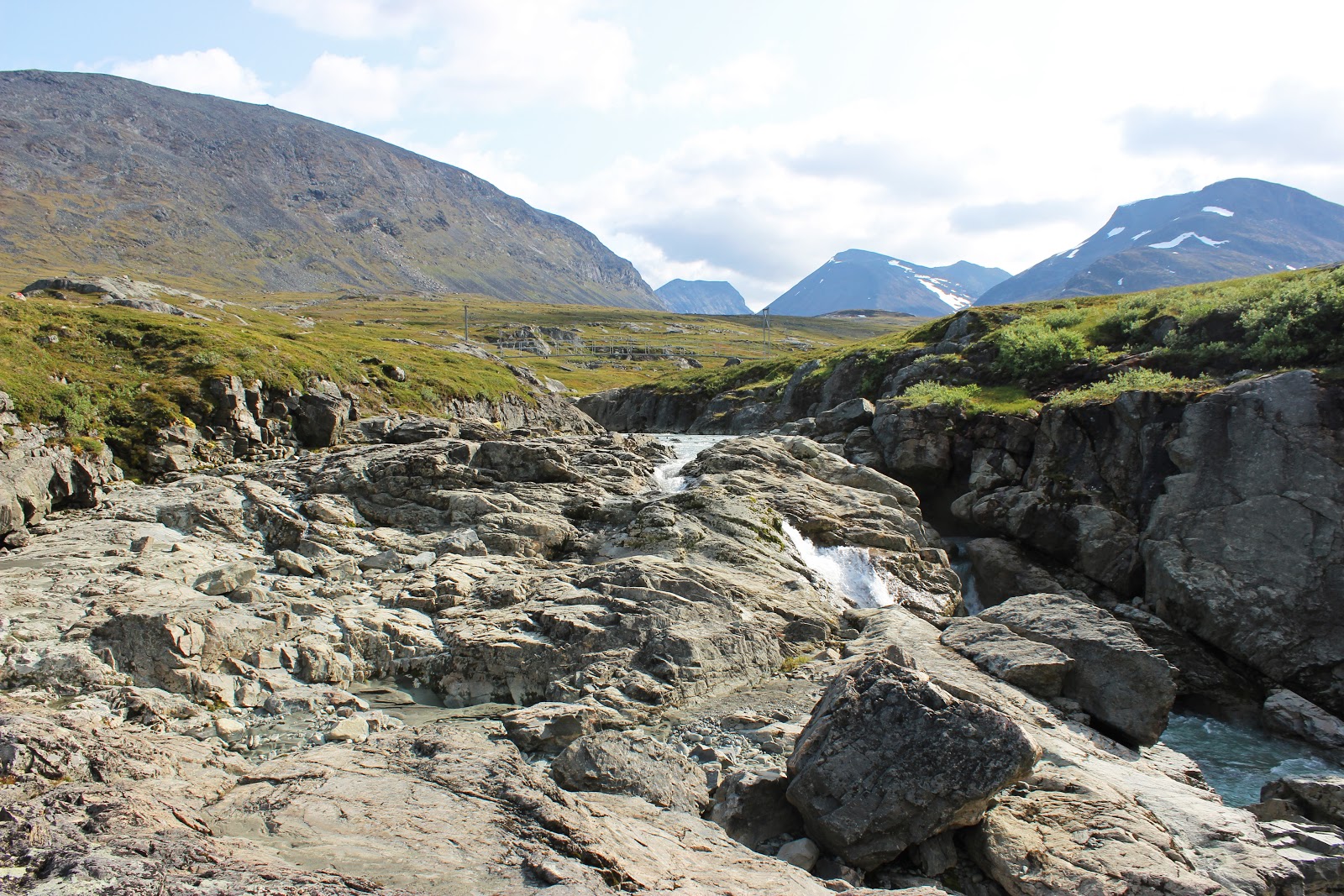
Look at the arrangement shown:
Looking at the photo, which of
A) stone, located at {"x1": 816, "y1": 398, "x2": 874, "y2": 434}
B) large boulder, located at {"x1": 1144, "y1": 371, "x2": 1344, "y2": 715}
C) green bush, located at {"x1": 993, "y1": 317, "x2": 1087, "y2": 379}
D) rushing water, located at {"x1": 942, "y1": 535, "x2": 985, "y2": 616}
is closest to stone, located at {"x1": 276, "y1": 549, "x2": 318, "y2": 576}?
rushing water, located at {"x1": 942, "y1": 535, "x2": 985, "y2": 616}

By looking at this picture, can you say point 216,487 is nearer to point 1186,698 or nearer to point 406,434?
point 406,434

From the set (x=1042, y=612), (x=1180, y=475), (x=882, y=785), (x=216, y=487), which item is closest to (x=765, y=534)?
(x=1042, y=612)

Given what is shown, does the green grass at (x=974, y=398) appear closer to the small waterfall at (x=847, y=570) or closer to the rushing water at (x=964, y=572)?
the rushing water at (x=964, y=572)

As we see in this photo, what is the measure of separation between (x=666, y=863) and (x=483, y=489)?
75.3ft

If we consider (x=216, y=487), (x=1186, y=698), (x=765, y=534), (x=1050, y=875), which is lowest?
(x=1186, y=698)

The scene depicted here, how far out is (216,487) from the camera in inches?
1123

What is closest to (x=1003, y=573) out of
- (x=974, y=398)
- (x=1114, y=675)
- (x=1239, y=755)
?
(x=1239, y=755)

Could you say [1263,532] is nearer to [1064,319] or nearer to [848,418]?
[848,418]

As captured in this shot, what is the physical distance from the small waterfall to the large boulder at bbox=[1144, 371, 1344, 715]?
12.6 metres

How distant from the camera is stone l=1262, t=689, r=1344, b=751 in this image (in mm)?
24359

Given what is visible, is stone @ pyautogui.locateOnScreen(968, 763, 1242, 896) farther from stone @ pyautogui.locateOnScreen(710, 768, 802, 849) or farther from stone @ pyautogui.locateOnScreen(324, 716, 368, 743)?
stone @ pyautogui.locateOnScreen(324, 716, 368, 743)

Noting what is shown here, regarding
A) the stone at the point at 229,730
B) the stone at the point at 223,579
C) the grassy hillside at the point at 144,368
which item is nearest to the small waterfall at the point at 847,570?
the stone at the point at 223,579

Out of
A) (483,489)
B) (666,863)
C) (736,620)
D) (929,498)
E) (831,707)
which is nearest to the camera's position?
(666,863)

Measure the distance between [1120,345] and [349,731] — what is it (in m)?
50.7
